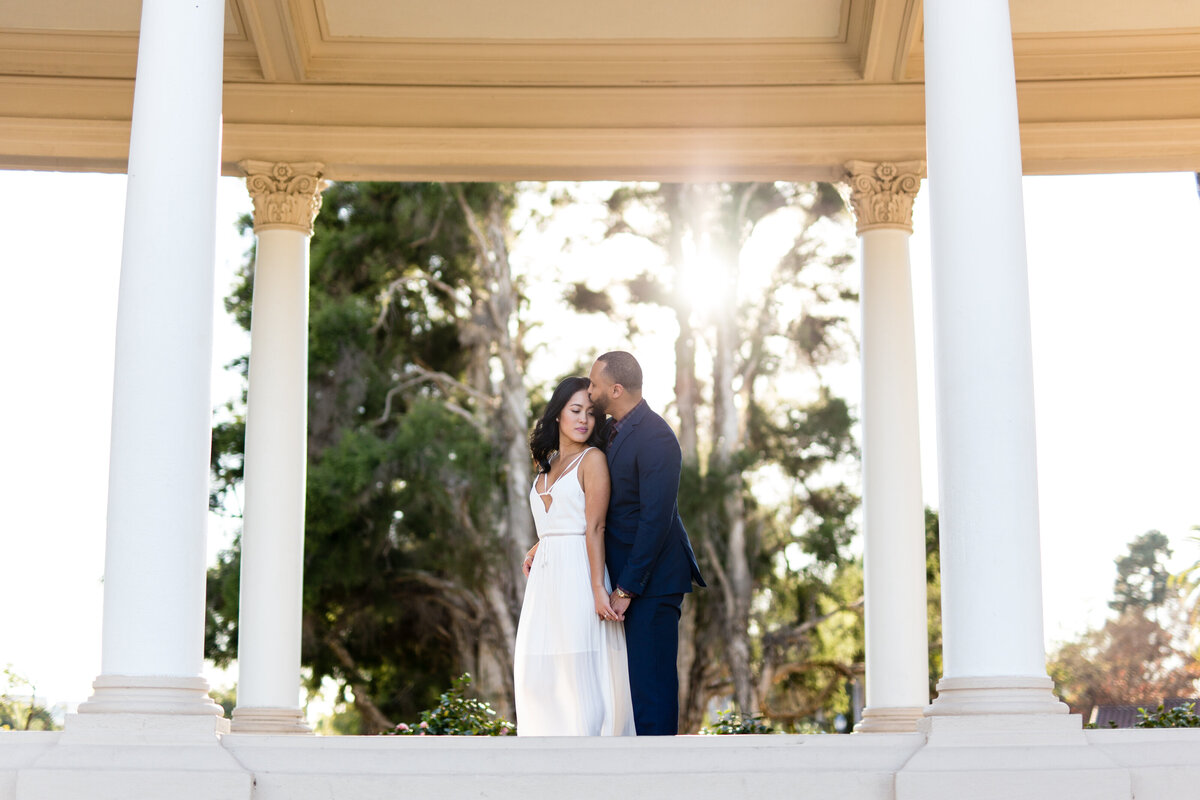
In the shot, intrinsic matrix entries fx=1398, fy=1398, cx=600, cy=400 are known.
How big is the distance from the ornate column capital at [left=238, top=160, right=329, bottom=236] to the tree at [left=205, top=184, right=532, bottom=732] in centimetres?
3991

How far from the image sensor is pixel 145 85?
74.1ft

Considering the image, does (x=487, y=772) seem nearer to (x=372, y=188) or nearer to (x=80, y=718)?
(x=80, y=718)

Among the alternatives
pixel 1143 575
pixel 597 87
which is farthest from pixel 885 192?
pixel 1143 575

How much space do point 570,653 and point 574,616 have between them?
2.11ft

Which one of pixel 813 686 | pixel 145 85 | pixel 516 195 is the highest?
pixel 516 195

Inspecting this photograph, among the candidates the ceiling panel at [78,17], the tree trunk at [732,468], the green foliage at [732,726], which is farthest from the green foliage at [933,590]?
the ceiling panel at [78,17]

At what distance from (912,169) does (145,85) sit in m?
21.8

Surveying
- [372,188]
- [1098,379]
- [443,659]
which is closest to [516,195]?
[372,188]

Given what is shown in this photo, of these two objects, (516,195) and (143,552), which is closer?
(143,552)

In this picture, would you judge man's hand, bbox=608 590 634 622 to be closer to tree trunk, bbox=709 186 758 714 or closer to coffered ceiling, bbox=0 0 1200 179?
coffered ceiling, bbox=0 0 1200 179

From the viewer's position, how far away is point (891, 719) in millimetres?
34750

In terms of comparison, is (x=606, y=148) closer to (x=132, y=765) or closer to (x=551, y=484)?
(x=551, y=484)

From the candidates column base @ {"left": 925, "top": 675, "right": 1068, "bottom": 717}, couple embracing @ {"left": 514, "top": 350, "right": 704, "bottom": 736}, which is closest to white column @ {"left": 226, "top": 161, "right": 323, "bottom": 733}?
couple embracing @ {"left": 514, "top": 350, "right": 704, "bottom": 736}

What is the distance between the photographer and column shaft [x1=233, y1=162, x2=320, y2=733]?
116ft
